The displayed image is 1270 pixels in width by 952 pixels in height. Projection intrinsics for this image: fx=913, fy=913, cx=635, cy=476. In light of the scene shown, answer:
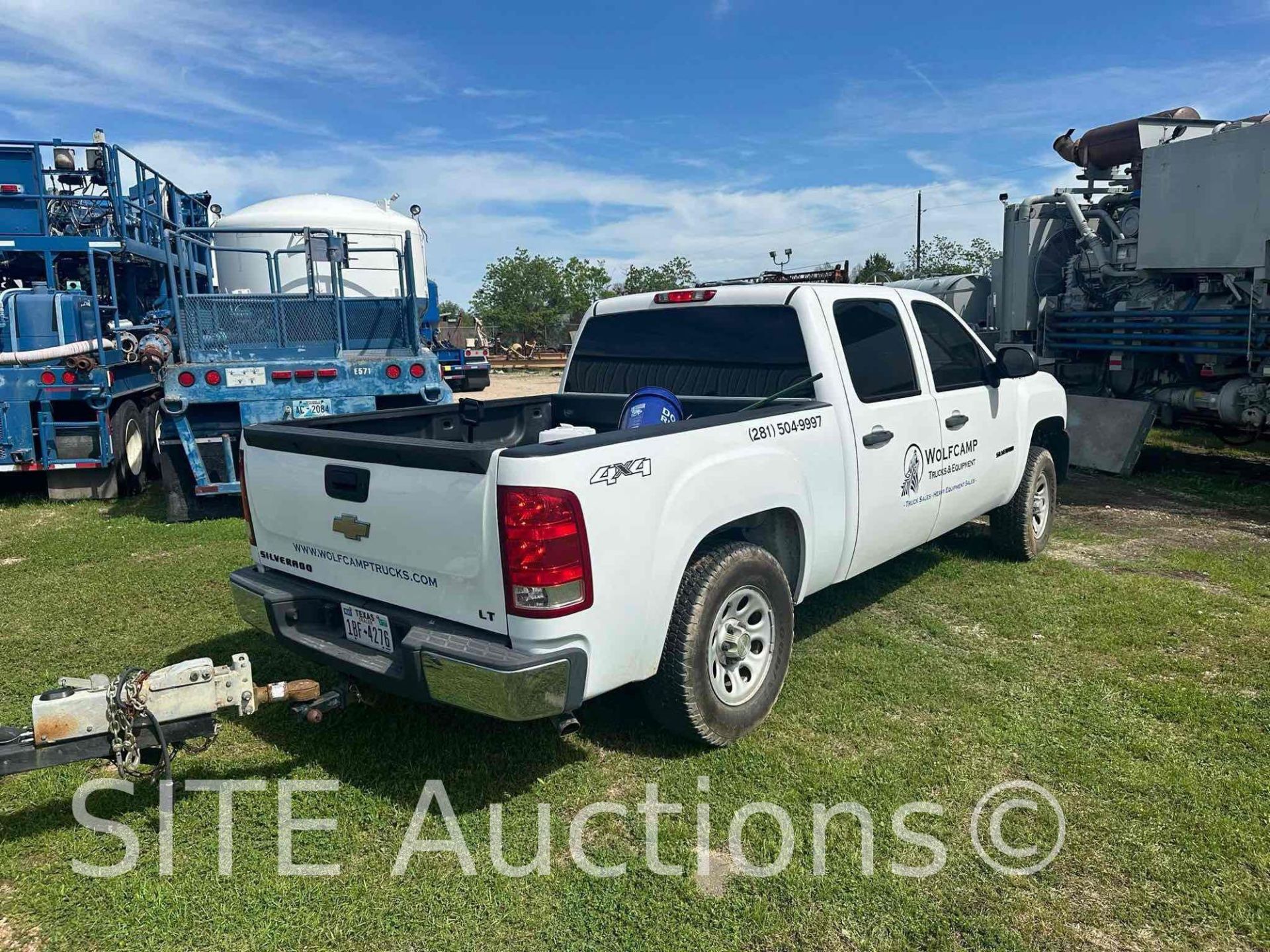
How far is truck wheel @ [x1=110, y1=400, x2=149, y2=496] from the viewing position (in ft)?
29.1

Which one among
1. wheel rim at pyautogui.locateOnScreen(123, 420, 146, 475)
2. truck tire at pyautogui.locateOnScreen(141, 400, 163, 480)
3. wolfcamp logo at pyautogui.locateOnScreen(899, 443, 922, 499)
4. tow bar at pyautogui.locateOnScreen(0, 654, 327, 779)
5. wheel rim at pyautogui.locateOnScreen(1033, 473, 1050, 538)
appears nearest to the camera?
tow bar at pyautogui.locateOnScreen(0, 654, 327, 779)

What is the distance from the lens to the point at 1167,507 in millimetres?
8258

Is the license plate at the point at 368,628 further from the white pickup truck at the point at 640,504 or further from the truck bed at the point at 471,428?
the truck bed at the point at 471,428

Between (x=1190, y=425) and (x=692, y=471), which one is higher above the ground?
(x=692, y=471)

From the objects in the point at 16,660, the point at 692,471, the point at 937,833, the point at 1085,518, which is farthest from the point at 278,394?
the point at 1085,518

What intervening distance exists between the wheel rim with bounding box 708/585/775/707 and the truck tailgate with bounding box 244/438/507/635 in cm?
100

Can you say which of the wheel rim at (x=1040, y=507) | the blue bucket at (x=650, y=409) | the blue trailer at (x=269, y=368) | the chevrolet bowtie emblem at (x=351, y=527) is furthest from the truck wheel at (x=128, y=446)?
the wheel rim at (x=1040, y=507)

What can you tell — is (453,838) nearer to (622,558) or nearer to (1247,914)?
(622,558)

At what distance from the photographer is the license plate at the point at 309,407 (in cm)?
791

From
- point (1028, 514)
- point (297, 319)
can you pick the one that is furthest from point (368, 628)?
point (297, 319)

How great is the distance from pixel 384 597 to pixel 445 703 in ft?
Answer: 1.68

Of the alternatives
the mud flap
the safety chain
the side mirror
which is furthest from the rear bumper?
the mud flap

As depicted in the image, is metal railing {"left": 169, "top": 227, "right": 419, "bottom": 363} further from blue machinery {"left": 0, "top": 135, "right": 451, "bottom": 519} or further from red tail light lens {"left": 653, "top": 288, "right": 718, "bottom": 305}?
red tail light lens {"left": 653, "top": 288, "right": 718, "bottom": 305}

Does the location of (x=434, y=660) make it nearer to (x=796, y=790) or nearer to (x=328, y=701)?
(x=328, y=701)
